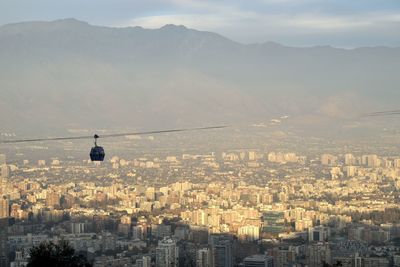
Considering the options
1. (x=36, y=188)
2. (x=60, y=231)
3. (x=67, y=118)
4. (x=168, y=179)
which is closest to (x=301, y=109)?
(x=67, y=118)

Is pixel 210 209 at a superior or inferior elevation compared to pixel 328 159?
inferior

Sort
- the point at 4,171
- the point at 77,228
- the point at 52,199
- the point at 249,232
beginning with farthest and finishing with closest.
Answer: the point at 4,171 → the point at 52,199 → the point at 77,228 → the point at 249,232

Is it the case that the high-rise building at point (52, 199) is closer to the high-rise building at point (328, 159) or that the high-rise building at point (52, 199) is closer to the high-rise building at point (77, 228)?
the high-rise building at point (77, 228)

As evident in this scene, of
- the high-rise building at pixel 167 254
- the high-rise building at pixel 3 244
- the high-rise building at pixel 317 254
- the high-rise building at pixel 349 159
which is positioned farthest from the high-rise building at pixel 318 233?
the high-rise building at pixel 349 159

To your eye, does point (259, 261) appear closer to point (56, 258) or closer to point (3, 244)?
point (3, 244)

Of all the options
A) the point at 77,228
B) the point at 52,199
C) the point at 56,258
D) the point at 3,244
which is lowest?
the point at 3,244

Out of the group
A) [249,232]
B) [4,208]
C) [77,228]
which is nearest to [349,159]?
[249,232]
